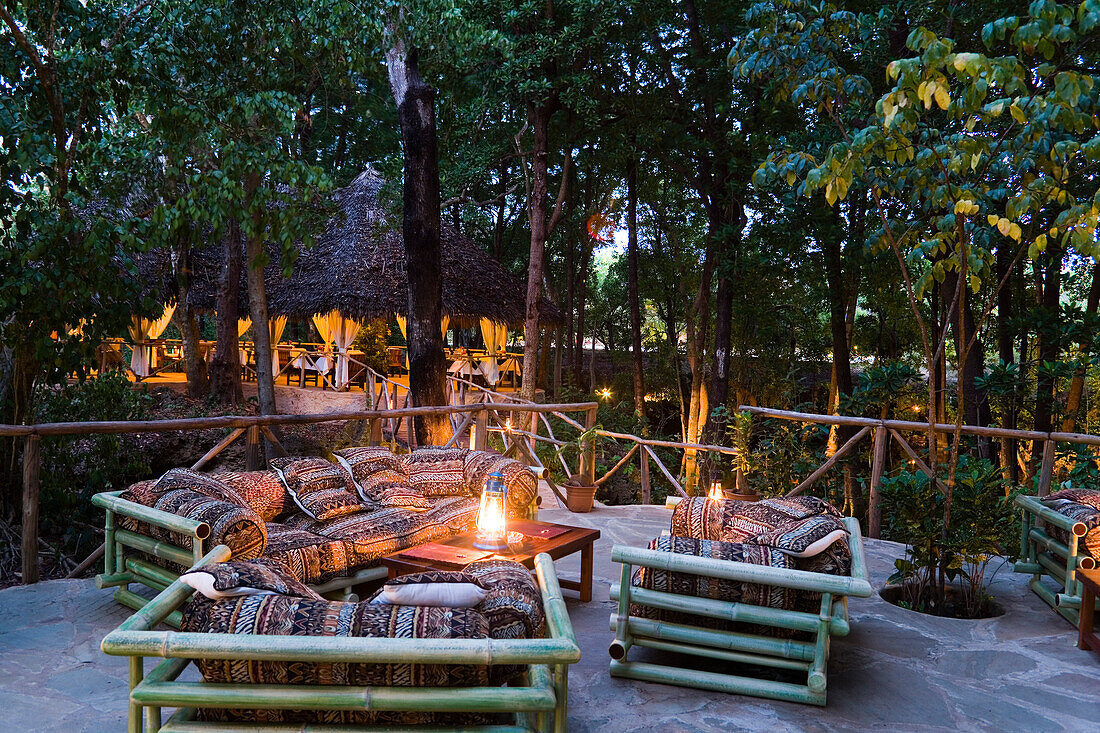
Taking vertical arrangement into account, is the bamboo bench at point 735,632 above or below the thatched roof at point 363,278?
below

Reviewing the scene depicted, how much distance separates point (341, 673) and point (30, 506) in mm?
2957

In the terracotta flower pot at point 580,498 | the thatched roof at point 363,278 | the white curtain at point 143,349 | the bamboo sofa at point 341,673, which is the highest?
the thatched roof at point 363,278

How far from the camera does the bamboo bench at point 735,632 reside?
2.74 meters

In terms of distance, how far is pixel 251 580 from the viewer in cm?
210

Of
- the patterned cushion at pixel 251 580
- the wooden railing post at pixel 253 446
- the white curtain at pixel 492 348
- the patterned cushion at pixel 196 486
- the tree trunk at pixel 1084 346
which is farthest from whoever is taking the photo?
the white curtain at pixel 492 348

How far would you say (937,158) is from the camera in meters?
3.38

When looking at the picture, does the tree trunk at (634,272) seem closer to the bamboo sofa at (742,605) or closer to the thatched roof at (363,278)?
the thatched roof at (363,278)

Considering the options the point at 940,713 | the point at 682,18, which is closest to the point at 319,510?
the point at 940,713

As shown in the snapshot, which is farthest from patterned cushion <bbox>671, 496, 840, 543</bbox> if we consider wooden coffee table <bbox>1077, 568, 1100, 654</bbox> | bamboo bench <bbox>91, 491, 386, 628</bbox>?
bamboo bench <bbox>91, 491, 386, 628</bbox>

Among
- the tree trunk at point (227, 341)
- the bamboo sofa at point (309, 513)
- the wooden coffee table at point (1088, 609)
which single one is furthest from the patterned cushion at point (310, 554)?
the tree trunk at point (227, 341)

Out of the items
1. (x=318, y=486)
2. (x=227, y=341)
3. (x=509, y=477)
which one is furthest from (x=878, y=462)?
(x=227, y=341)

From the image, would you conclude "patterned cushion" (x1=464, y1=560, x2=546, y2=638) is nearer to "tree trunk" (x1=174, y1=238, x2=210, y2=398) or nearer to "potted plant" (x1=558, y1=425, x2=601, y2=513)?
"potted plant" (x1=558, y1=425, x2=601, y2=513)

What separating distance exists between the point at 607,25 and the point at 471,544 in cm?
717

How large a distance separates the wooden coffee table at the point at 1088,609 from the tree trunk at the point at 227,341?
30.1ft
